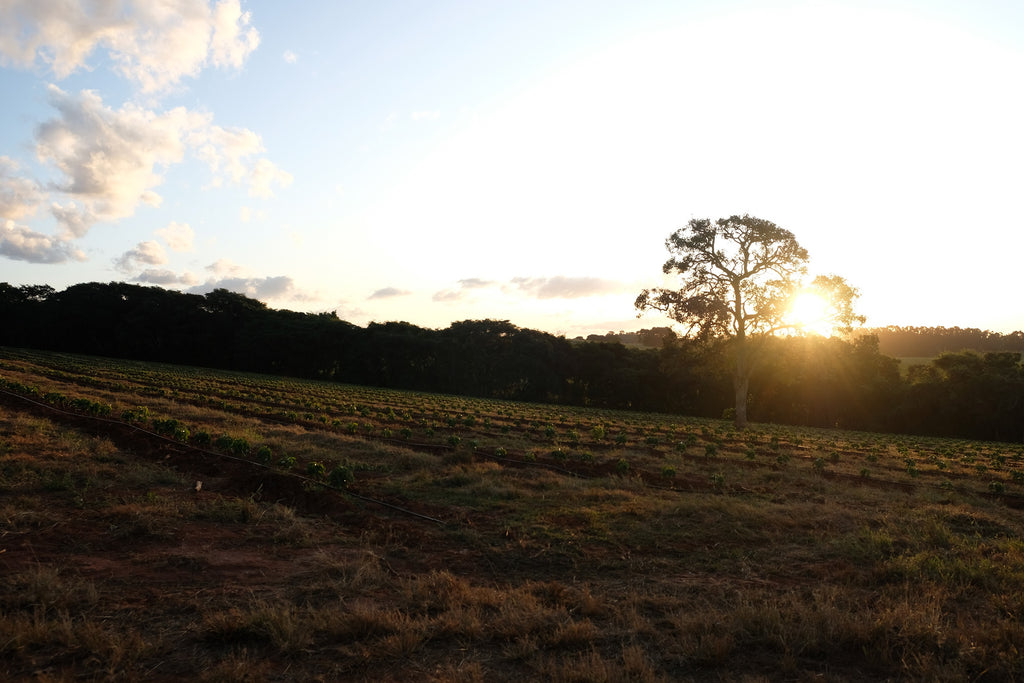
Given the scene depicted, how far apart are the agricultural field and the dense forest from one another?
43572 mm

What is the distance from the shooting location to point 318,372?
264ft

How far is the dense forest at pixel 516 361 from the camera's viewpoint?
5366 cm

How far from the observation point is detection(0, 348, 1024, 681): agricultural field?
505 cm

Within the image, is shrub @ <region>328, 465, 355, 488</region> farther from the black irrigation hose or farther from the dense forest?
the dense forest

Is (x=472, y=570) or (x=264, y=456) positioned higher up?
(x=264, y=456)

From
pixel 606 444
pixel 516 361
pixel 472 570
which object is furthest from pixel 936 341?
pixel 472 570

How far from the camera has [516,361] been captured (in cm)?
7494

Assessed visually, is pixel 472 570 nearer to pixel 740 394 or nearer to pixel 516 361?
pixel 740 394

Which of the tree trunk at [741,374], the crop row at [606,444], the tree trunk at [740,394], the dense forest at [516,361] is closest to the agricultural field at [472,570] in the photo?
the crop row at [606,444]

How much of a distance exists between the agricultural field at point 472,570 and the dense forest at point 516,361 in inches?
1715

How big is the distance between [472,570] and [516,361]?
67358 millimetres

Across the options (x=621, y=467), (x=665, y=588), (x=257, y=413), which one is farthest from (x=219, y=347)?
(x=665, y=588)

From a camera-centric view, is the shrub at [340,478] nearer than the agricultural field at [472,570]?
No

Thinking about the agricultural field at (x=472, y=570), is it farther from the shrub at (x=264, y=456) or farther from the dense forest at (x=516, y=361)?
the dense forest at (x=516, y=361)
